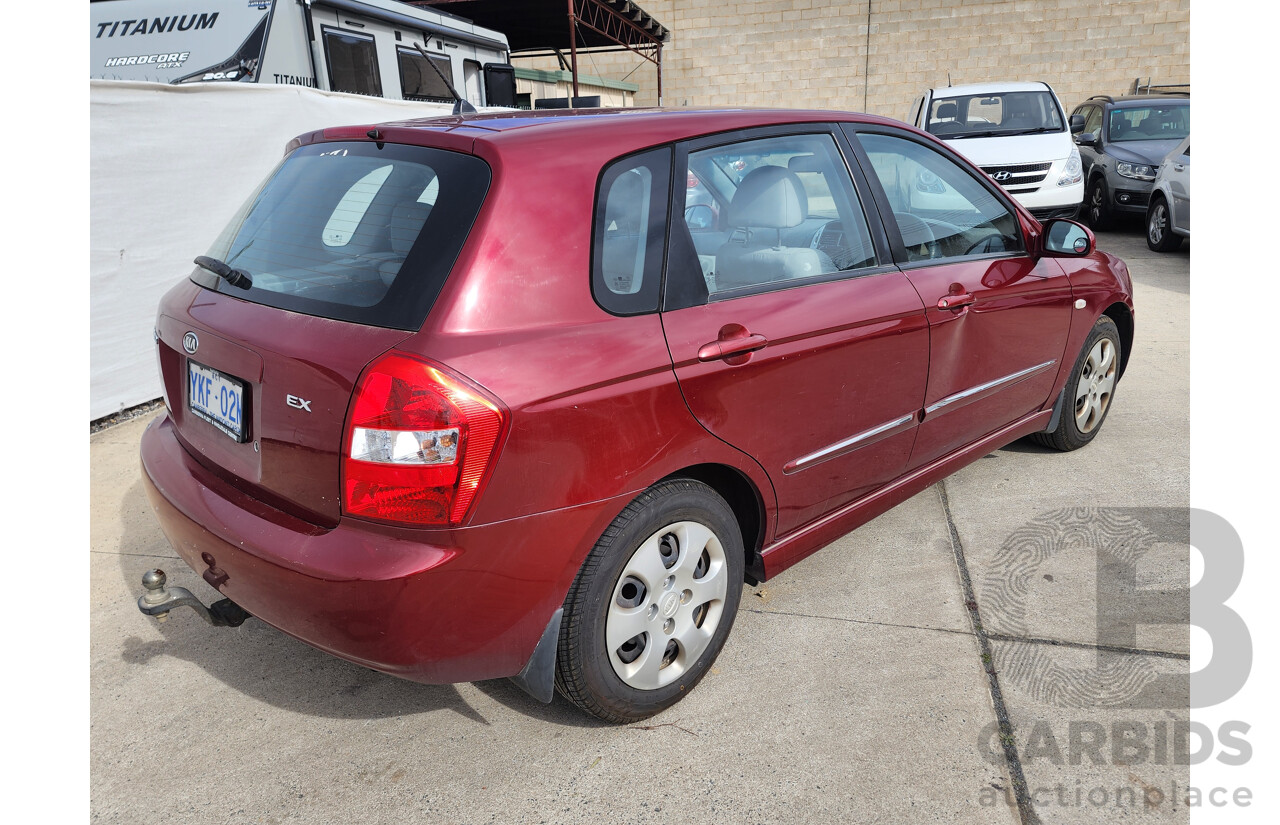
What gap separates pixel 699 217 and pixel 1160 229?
30.7ft

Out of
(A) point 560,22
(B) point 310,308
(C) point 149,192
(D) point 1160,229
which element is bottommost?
(B) point 310,308

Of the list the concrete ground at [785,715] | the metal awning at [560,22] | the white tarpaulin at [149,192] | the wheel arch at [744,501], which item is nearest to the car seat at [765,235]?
the wheel arch at [744,501]

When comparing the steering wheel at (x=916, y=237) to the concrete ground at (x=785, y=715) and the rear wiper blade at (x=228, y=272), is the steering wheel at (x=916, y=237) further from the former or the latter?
the rear wiper blade at (x=228, y=272)

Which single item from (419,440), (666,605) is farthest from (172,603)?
(666,605)

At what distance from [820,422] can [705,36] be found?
23629 mm

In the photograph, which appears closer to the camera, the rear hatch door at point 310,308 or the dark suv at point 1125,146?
the rear hatch door at point 310,308

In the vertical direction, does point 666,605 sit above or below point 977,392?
below

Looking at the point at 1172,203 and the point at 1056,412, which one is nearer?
the point at 1056,412

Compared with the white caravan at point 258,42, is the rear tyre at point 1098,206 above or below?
below

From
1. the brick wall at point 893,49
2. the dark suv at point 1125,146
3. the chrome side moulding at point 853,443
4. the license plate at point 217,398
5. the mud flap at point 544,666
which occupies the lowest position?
the mud flap at point 544,666

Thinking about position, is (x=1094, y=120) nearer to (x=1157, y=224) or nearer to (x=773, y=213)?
(x=1157, y=224)

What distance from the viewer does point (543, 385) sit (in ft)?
6.54

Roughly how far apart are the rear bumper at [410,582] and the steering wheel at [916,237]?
1548 mm

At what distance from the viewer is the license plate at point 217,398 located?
2.23m
